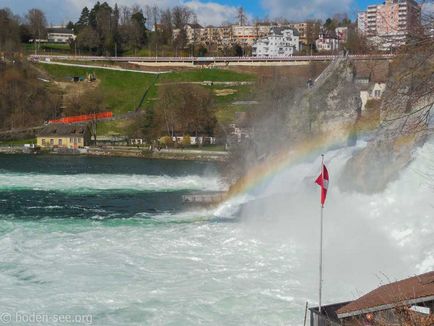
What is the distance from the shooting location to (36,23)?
10238cm

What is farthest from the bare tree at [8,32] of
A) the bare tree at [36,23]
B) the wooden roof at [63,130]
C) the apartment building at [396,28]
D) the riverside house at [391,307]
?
the riverside house at [391,307]

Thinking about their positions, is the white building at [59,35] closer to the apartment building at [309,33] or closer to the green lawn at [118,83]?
the green lawn at [118,83]

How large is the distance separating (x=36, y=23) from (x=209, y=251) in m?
93.1

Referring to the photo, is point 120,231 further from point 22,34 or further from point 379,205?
point 22,34

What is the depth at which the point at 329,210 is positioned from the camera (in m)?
22.3

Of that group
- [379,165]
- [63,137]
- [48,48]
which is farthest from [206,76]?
[379,165]

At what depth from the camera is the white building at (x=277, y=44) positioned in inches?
3856

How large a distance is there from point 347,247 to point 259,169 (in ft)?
42.0

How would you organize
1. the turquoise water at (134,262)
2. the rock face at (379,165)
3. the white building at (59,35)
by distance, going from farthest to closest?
the white building at (59,35) → the rock face at (379,165) → the turquoise water at (134,262)

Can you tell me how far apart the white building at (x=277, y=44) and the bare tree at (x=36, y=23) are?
37847mm

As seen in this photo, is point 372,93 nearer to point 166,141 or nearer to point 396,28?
point 166,141

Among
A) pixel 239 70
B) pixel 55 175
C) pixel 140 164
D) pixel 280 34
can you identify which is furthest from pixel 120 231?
pixel 280 34

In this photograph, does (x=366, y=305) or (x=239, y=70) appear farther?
(x=239, y=70)

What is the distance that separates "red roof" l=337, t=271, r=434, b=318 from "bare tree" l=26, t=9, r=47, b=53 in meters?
101
